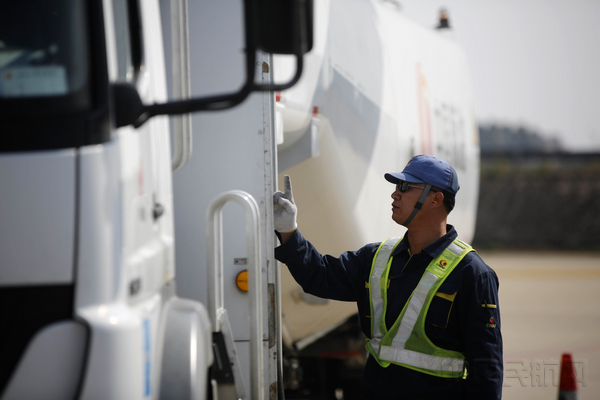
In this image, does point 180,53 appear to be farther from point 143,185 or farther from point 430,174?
point 430,174

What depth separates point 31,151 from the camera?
138 centimetres

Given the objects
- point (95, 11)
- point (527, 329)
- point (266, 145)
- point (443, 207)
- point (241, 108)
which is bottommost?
point (527, 329)

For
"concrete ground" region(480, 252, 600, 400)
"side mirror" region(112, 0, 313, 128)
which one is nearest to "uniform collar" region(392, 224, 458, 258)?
"side mirror" region(112, 0, 313, 128)

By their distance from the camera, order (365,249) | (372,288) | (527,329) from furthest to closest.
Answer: (527,329) < (365,249) < (372,288)

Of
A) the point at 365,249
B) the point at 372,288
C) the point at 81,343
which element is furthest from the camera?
the point at 365,249

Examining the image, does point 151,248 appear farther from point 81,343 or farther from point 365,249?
point 365,249

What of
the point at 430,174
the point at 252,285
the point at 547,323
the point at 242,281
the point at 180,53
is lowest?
the point at 547,323

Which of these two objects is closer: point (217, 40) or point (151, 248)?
point (151, 248)

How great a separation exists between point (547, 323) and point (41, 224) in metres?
8.87

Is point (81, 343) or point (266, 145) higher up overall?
point (266, 145)

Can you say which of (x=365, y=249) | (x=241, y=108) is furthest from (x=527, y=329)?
(x=241, y=108)

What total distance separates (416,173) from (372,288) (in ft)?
1.71

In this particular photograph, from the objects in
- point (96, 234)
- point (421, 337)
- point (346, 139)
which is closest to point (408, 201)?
point (421, 337)

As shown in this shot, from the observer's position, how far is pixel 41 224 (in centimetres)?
136
